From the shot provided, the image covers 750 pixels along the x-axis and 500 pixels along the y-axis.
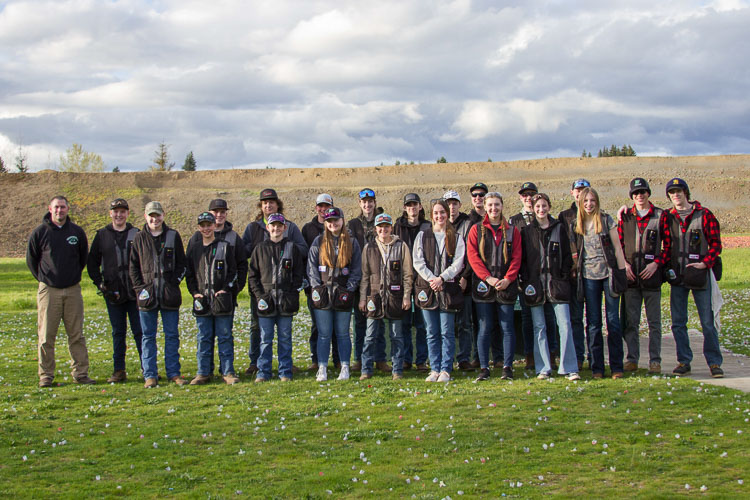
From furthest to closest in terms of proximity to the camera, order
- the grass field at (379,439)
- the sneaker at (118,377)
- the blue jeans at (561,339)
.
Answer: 1. the sneaker at (118,377)
2. the blue jeans at (561,339)
3. the grass field at (379,439)

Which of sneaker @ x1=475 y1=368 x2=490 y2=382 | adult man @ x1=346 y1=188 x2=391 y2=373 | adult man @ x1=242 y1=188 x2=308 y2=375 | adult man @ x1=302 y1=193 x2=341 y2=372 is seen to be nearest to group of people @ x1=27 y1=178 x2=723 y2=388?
sneaker @ x1=475 y1=368 x2=490 y2=382

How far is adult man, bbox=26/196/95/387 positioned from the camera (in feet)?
31.0

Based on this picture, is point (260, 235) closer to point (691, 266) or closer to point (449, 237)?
point (449, 237)

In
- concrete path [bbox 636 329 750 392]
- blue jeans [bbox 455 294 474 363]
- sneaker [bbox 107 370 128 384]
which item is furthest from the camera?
A: blue jeans [bbox 455 294 474 363]

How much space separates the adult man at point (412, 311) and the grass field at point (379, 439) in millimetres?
815

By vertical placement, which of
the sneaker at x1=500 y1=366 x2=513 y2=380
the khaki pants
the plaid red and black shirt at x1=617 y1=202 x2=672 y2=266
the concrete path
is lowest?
the concrete path

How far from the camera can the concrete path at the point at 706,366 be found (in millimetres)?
8844

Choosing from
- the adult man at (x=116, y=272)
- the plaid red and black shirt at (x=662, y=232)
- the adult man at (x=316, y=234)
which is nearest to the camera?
the plaid red and black shirt at (x=662, y=232)

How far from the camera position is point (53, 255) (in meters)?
9.44

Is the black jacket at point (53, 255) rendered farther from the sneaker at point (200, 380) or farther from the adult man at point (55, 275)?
the sneaker at point (200, 380)

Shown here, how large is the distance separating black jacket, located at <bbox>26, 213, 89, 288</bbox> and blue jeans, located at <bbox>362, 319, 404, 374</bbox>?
4.00 m

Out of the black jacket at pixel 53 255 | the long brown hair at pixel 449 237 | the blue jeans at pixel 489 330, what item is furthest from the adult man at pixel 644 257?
the black jacket at pixel 53 255

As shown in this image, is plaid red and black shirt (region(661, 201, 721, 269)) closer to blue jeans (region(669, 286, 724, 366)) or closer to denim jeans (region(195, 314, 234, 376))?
blue jeans (region(669, 286, 724, 366))

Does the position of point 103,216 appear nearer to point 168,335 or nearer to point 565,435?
point 168,335
